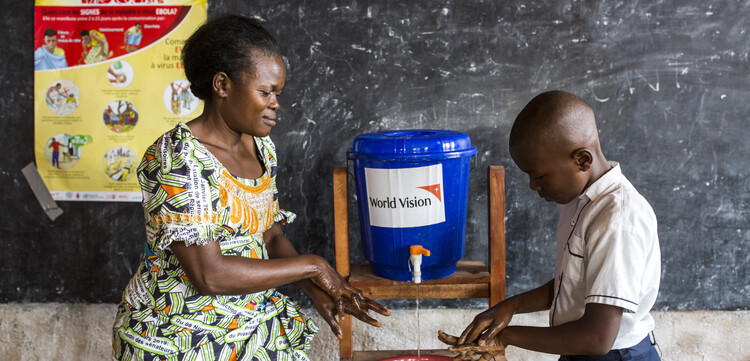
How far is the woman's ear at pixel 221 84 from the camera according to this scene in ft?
4.92

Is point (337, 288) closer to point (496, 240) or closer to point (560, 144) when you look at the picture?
point (496, 240)

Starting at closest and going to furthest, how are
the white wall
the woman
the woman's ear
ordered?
the woman, the woman's ear, the white wall

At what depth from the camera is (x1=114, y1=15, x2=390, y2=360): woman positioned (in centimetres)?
140

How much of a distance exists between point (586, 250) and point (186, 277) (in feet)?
3.16

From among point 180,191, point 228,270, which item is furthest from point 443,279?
point 180,191

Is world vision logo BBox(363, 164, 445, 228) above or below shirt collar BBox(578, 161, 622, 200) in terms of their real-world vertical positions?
below

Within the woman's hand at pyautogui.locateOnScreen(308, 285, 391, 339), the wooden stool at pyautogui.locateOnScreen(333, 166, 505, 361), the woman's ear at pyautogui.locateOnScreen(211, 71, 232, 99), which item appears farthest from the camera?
the wooden stool at pyautogui.locateOnScreen(333, 166, 505, 361)

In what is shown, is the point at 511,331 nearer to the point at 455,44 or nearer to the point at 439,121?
the point at 439,121

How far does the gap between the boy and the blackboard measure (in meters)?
0.87

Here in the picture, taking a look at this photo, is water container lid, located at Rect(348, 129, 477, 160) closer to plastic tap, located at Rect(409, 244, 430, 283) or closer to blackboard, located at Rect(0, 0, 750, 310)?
plastic tap, located at Rect(409, 244, 430, 283)

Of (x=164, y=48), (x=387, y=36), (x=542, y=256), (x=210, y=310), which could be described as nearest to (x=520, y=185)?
(x=542, y=256)

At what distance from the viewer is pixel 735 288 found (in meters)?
2.41

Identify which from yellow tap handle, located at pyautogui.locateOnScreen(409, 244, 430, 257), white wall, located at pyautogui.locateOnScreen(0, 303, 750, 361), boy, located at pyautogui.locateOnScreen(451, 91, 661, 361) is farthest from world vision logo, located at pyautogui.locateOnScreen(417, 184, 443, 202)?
white wall, located at pyautogui.locateOnScreen(0, 303, 750, 361)

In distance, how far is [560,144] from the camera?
1.39 metres
